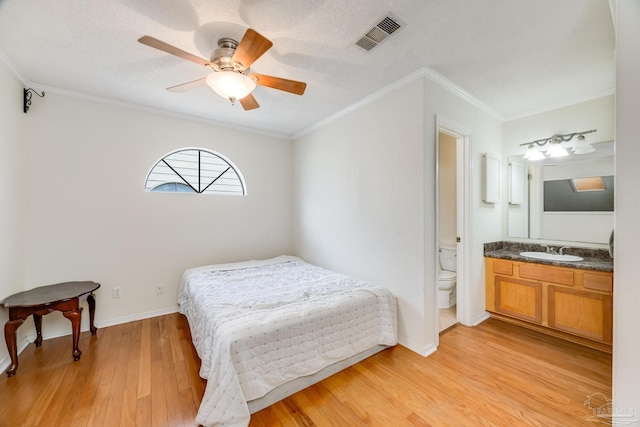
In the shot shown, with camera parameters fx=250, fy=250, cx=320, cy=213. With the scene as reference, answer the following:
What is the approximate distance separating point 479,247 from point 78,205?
4.46 meters

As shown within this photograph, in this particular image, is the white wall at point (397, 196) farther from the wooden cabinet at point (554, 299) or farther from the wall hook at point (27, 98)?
the wall hook at point (27, 98)

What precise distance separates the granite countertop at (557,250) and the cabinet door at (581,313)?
250 millimetres

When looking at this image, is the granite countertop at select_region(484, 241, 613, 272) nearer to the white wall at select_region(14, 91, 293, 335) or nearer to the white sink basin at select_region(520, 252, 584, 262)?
the white sink basin at select_region(520, 252, 584, 262)

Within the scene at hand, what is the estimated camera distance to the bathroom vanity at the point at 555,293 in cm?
226

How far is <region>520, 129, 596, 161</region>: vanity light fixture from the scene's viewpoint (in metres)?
2.62

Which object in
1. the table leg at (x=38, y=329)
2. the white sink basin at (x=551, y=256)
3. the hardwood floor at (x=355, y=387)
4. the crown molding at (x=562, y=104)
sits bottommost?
the hardwood floor at (x=355, y=387)

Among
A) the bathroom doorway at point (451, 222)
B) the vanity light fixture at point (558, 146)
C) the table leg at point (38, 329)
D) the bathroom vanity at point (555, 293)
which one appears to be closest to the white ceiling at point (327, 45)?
the vanity light fixture at point (558, 146)

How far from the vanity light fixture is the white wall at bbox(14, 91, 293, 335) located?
11.9ft

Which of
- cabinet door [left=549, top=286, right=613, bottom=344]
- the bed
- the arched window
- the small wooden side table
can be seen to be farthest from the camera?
the arched window

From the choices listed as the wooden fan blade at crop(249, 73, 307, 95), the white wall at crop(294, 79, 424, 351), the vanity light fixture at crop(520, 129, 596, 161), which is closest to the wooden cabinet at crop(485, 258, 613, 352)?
the vanity light fixture at crop(520, 129, 596, 161)

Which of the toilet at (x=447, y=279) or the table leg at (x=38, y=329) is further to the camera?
the toilet at (x=447, y=279)

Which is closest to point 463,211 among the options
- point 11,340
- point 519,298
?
point 519,298

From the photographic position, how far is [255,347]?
63.8 inches

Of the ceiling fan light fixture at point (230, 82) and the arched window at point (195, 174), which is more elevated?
the ceiling fan light fixture at point (230, 82)
